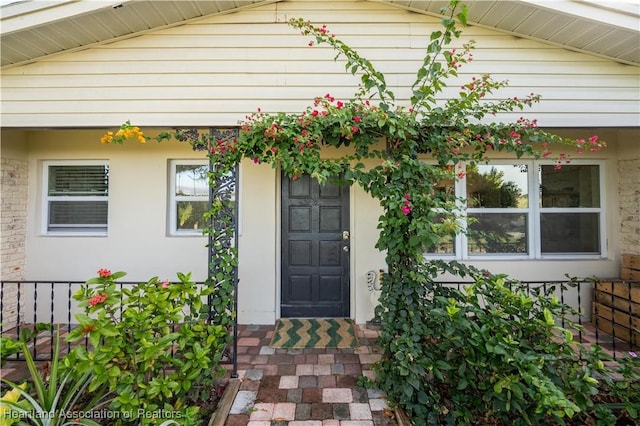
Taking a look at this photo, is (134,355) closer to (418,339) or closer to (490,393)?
(418,339)

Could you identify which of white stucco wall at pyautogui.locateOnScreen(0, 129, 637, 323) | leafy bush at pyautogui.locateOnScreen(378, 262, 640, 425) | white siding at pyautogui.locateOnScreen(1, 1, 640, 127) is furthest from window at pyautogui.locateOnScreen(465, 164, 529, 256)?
leafy bush at pyautogui.locateOnScreen(378, 262, 640, 425)

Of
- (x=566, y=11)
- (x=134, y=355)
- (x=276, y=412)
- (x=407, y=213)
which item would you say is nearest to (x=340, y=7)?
(x=566, y=11)

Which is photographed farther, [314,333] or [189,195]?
[189,195]

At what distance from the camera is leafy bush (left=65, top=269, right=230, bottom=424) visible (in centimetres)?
184

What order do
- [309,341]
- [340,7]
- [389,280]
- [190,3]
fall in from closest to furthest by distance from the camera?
[389,280] → [190,3] → [340,7] → [309,341]

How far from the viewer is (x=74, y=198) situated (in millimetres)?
4016

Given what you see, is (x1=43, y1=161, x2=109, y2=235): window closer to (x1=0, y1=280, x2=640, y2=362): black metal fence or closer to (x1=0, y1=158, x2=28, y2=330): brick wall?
(x1=0, y1=158, x2=28, y2=330): brick wall

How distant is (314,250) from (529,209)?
2.89 metres

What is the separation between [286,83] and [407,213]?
178 cm

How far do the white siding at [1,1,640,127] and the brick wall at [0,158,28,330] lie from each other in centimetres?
124

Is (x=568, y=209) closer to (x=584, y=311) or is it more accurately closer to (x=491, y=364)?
(x=584, y=311)

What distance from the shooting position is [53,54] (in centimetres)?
292

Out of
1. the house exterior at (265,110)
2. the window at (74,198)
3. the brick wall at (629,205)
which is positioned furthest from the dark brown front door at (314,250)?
the brick wall at (629,205)

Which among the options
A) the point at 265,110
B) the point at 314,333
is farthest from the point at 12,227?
the point at 314,333
